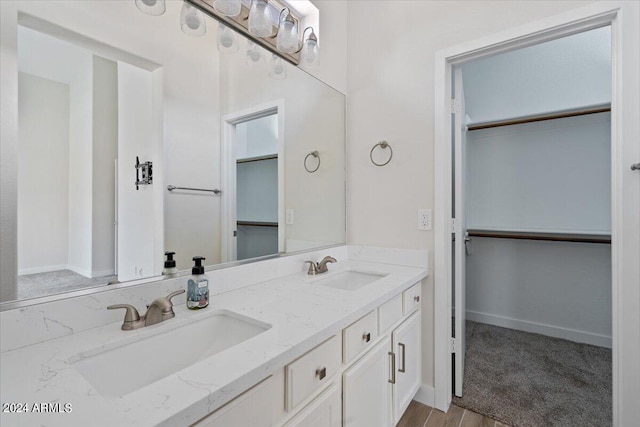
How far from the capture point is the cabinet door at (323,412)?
0.85 m

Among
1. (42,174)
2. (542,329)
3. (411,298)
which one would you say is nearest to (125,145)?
(42,174)

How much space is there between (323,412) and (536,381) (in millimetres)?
1848

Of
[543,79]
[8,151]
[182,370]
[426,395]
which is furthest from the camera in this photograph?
[543,79]

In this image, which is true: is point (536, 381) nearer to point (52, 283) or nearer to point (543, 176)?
point (543, 176)

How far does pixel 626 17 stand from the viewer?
A: 1321 mm

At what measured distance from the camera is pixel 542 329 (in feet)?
8.87

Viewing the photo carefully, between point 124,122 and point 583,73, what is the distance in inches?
133

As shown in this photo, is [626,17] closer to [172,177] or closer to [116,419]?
[172,177]

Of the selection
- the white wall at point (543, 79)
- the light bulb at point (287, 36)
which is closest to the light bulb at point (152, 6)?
the light bulb at point (287, 36)

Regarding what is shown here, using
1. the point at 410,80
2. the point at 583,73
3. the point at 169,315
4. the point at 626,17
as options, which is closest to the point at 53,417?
the point at 169,315

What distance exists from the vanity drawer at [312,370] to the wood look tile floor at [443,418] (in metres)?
1.00

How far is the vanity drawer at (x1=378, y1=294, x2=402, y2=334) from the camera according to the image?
1293 millimetres

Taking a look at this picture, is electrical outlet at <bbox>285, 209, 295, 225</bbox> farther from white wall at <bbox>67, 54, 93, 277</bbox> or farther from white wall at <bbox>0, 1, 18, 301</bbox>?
white wall at <bbox>0, 1, 18, 301</bbox>

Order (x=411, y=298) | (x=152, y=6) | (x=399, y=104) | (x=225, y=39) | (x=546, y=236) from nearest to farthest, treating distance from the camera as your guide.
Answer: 1. (x=152, y=6)
2. (x=225, y=39)
3. (x=411, y=298)
4. (x=399, y=104)
5. (x=546, y=236)
